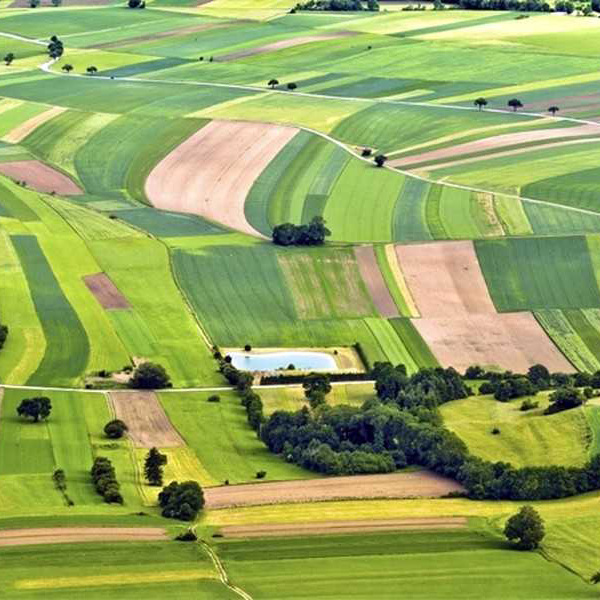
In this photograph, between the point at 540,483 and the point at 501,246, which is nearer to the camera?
the point at 540,483

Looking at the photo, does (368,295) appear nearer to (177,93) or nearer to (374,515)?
(374,515)

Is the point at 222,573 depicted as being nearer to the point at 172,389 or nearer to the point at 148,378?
the point at 148,378

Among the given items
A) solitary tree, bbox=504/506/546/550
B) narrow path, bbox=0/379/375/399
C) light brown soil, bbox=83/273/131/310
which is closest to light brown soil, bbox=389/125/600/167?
light brown soil, bbox=83/273/131/310

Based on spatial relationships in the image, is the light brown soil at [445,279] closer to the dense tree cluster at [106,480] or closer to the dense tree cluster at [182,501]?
the dense tree cluster at [106,480]

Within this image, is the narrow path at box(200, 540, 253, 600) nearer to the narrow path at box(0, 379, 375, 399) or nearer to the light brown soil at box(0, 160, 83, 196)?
the narrow path at box(0, 379, 375, 399)

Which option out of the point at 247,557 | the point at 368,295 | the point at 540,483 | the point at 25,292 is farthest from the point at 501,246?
the point at 247,557
